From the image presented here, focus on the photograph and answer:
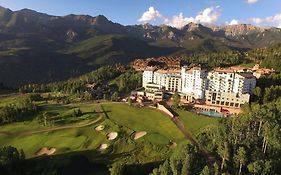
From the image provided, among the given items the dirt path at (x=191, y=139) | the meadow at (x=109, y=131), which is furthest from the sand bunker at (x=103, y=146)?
the dirt path at (x=191, y=139)

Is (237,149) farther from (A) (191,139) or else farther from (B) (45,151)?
(B) (45,151)

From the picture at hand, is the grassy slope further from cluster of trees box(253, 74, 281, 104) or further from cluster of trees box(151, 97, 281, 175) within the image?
cluster of trees box(253, 74, 281, 104)

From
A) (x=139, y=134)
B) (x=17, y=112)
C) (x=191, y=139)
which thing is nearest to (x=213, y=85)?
(x=191, y=139)

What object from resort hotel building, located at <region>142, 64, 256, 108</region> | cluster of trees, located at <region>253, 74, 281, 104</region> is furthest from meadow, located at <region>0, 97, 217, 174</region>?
cluster of trees, located at <region>253, 74, 281, 104</region>

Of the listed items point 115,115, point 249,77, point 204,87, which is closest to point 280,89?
point 249,77

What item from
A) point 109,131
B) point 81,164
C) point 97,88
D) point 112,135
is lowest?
point 81,164

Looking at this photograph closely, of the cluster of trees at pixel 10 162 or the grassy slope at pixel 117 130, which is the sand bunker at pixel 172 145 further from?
the cluster of trees at pixel 10 162
